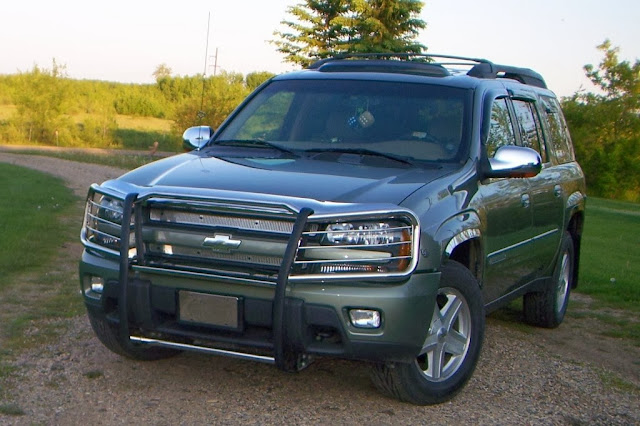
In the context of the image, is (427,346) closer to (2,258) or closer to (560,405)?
(560,405)

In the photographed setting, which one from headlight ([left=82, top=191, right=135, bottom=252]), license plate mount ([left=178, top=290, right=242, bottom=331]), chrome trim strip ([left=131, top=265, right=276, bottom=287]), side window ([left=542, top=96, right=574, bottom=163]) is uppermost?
side window ([left=542, top=96, right=574, bottom=163])

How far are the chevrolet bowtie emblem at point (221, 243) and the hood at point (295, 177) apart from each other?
27 cm

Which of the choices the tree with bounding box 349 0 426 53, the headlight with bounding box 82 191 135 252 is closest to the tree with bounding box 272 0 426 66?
the tree with bounding box 349 0 426 53

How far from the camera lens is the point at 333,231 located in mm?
4641

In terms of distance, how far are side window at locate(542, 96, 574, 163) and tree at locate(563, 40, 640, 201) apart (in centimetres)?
5256

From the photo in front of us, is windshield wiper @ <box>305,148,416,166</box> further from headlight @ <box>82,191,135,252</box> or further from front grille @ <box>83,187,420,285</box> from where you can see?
headlight @ <box>82,191,135,252</box>

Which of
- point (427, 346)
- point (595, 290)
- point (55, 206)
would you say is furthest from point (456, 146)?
point (55, 206)

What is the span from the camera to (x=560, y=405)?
5461mm

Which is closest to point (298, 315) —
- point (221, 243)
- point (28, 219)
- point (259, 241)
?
point (259, 241)

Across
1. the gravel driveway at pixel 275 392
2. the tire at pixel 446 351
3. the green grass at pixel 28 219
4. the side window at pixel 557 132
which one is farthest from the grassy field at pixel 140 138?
the tire at pixel 446 351

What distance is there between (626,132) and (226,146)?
6331 cm

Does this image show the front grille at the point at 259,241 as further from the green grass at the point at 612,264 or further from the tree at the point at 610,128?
Answer: the tree at the point at 610,128

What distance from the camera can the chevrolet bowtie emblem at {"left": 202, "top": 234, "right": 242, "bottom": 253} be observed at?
4.75 metres

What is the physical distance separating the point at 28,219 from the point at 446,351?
369 inches
